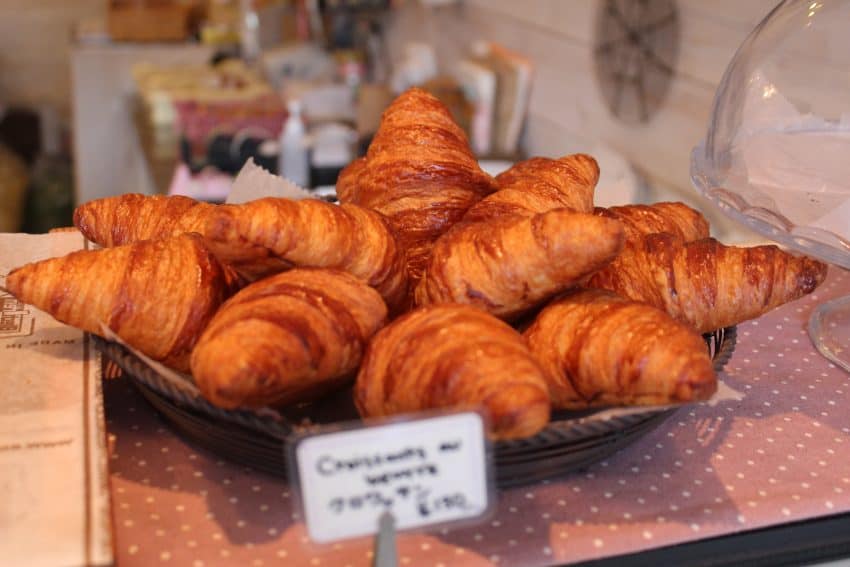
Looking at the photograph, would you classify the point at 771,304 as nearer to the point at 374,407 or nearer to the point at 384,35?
the point at 374,407

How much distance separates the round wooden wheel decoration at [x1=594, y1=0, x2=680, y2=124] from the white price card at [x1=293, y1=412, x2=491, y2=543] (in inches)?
52.2

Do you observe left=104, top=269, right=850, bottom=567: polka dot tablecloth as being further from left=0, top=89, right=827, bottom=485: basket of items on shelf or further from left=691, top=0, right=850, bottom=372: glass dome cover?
left=691, top=0, right=850, bottom=372: glass dome cover

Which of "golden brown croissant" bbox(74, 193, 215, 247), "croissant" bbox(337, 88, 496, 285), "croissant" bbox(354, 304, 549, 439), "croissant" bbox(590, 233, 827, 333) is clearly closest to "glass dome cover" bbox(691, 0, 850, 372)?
"croissant" bbox(590, 233, 827, 333)

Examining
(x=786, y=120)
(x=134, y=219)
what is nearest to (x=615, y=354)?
(x=134, y=219)

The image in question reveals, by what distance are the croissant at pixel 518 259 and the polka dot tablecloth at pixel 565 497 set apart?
5.9 inches

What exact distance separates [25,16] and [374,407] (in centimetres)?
440

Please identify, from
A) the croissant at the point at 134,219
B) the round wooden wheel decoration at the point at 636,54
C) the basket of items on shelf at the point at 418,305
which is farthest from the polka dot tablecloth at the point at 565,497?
the round wooden wheel decoration at the point at 636,54

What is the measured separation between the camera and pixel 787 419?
2.68 feet

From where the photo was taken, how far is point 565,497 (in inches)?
26.9

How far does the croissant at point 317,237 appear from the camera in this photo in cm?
67

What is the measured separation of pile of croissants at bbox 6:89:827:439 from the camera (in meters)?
0.60

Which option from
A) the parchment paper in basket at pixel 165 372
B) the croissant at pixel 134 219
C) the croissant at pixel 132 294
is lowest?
the parchment paper in basket at pixel 165 372

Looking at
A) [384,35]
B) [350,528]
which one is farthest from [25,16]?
[350,528]

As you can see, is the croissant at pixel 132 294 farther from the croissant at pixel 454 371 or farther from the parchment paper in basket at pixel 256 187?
the parchment paper in basket at pixel 256 187
